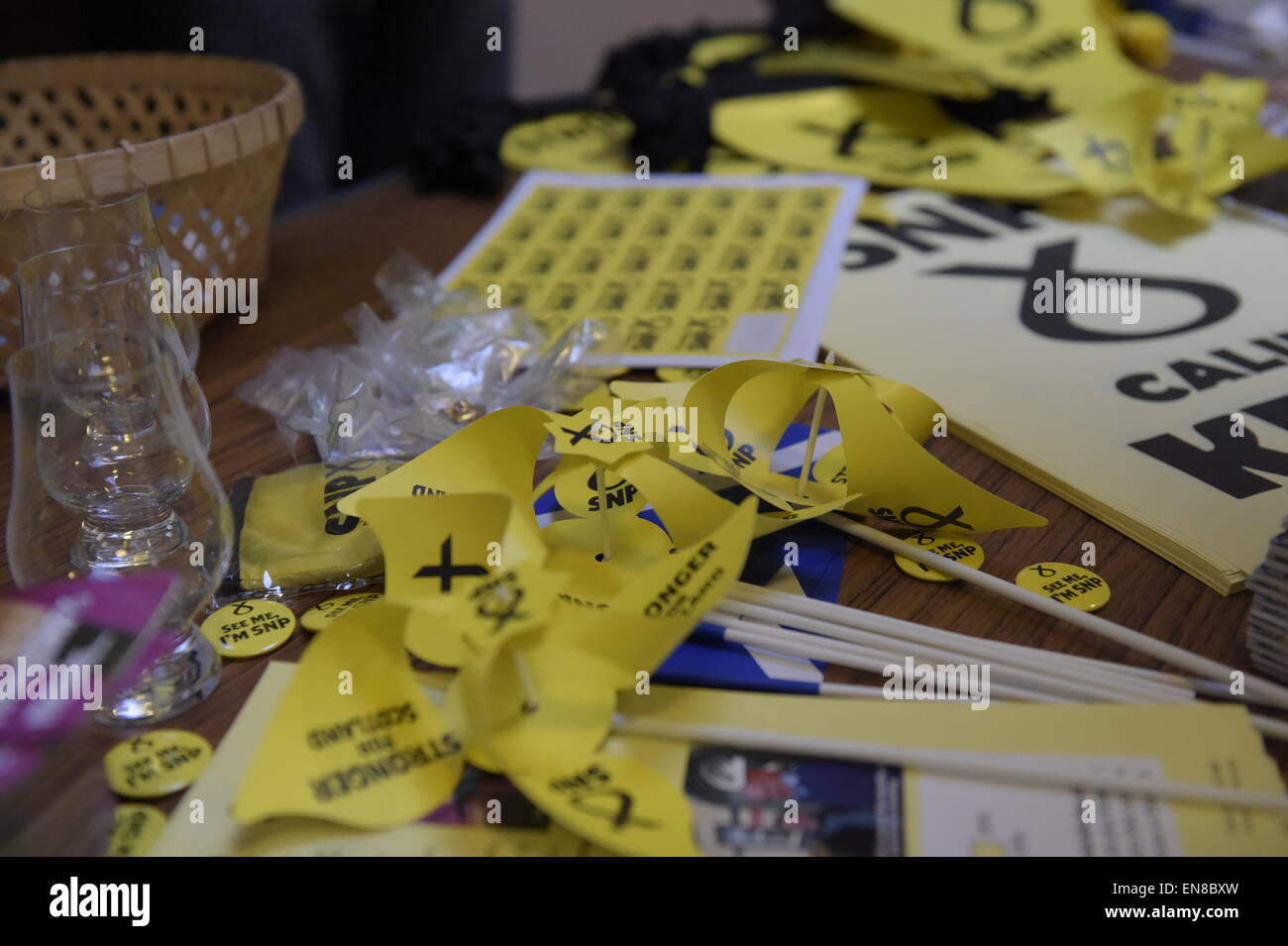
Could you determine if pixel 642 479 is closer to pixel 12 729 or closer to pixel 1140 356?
pixel 12 729

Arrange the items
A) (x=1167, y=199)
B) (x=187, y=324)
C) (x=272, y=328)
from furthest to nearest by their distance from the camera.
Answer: (x=1167, y=199)
(x=272, y=328)
(x=187, y=324)

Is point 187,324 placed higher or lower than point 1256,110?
lower

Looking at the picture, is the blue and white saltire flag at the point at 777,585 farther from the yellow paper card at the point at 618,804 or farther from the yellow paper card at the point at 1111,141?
the yellow paper card at the point at 1111,141

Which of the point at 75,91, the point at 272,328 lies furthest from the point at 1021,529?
the point at 75,91

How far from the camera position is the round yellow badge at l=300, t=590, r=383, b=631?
21.3 inches

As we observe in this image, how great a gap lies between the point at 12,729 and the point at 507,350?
423 millimetres

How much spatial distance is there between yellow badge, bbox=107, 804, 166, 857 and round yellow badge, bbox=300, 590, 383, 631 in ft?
0.39

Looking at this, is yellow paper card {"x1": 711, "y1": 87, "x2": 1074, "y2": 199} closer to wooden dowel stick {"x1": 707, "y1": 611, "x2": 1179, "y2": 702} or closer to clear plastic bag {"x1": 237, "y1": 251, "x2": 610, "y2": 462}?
clear plastic bag {"x1": 237, "y1": 251, "x2": 610, "y2": 462}

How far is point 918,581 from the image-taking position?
573 millimetres

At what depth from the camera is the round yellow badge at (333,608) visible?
0.54 metres
